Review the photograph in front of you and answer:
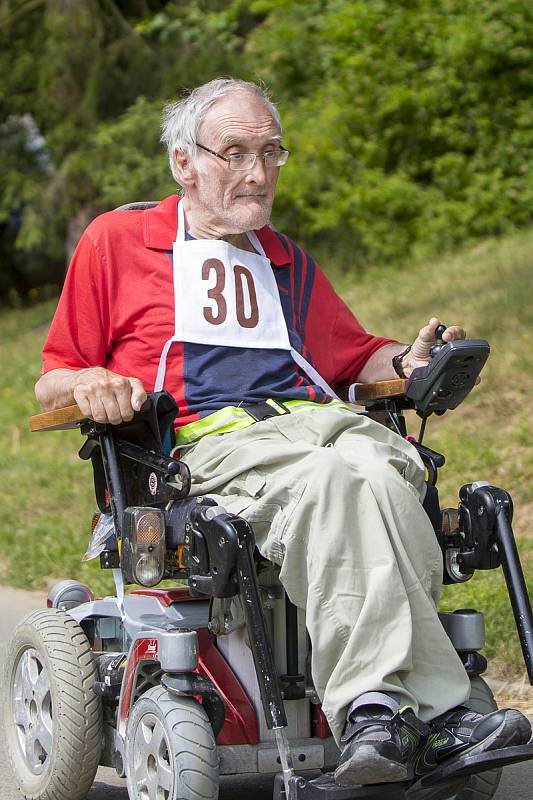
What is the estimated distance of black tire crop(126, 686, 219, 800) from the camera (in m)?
3.01

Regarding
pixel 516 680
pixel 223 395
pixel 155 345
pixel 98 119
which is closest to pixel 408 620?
pixel 223 395

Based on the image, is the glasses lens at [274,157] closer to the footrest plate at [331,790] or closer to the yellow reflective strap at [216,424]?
the yellow reflective strap at [216,424]

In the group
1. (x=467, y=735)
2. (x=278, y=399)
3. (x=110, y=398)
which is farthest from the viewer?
(x=278, y=399)

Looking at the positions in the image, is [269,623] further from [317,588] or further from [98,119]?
[98,119]

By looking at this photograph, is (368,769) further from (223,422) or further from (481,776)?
(223,422)

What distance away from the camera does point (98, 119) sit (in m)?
17.5

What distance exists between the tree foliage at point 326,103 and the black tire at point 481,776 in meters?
10.8

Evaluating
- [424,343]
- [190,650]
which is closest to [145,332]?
[424,343]

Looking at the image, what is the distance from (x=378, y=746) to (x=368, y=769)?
5cm

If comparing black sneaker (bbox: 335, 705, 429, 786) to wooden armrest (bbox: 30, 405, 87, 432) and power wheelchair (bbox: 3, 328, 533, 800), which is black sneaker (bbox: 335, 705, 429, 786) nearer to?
power wheelchair (bbox: 3, 328, 533, 800)

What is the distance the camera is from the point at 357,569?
9.70ft

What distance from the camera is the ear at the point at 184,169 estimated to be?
3.94 metres

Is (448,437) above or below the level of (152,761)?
below

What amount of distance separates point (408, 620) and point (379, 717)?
225mm
